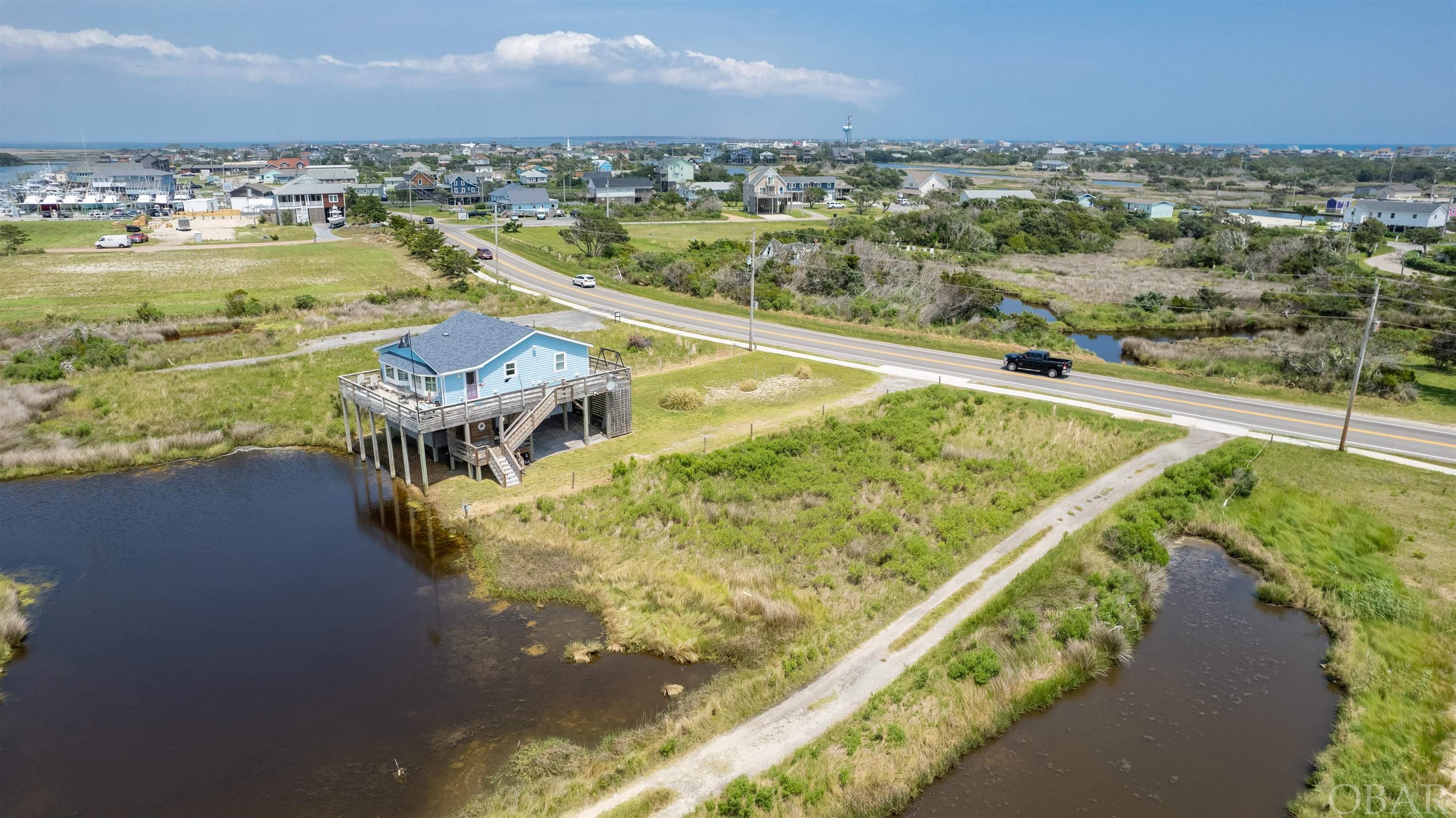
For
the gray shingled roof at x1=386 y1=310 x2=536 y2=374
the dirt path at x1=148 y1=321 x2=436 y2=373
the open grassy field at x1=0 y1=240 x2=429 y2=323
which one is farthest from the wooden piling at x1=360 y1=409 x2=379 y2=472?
the open grassy field at x1=0 y1=240 x2=429 y2=323

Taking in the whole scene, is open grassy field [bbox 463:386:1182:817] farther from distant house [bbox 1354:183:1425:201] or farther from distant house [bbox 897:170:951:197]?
distant house [bbox 1354:183:1425:201]

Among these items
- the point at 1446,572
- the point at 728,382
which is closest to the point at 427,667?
the point at 728,382

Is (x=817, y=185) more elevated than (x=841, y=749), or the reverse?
(x=817, y=185)

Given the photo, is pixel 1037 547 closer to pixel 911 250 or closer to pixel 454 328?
pixel 454 328

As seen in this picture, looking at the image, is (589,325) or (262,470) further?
(589,325)

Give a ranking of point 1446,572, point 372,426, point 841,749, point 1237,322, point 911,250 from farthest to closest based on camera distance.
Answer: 1. point 911,250
2. point 1237,322
3. point 372,426
4. point 1446,572
5. point 841,749

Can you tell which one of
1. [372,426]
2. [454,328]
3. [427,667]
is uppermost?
[454,328]

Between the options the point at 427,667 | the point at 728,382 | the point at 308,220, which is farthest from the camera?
the point at 308,220
